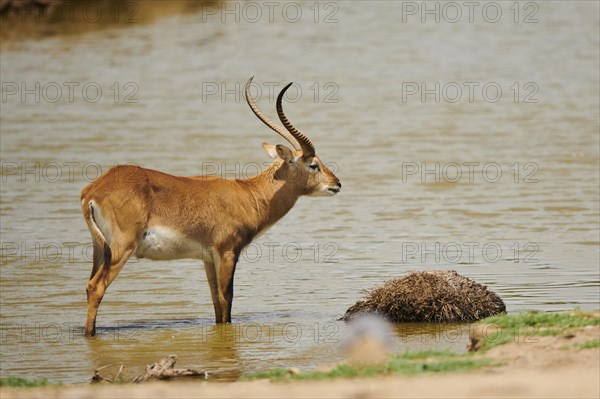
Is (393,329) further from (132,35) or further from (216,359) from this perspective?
(132,35)

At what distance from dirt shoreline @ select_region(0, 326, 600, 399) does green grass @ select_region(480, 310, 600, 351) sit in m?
0.17

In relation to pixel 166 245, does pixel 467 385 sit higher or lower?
lower

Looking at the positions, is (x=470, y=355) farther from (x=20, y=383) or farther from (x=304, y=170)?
(x=304, y=170)

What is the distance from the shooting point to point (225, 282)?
39.6ft

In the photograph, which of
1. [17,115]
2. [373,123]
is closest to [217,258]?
[373,123]

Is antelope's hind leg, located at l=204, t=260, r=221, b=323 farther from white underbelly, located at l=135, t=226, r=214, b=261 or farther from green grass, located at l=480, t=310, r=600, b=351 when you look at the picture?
green grass, located at l=480, t=310, r=600, b=351

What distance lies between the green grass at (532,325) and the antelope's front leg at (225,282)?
2790 millimetres

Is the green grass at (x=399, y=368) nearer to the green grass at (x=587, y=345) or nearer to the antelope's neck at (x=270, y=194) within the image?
the green grass at (x=587, y=345)

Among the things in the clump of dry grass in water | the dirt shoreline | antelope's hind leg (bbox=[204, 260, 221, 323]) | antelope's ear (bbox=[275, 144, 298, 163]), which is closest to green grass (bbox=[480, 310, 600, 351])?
the dirt shoreline

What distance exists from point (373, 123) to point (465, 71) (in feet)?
21.1

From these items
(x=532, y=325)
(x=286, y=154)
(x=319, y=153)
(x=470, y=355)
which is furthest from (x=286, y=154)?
(x=319, y=153)

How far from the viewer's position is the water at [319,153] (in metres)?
12.1

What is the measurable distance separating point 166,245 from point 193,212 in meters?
0.41

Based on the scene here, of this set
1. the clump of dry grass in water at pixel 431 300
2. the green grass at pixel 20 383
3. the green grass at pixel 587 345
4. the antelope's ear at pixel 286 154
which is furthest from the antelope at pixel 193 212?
the green grass at pixel 587 345
